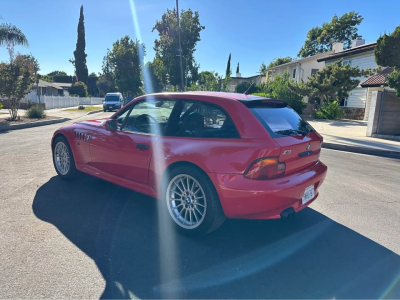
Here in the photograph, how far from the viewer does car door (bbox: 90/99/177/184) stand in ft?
11.9

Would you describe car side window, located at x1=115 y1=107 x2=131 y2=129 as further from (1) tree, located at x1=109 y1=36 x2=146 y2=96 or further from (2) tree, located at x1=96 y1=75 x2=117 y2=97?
(2) tree, located at x1=96 y1=75 x2=117 y2=97

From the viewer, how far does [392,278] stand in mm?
2561

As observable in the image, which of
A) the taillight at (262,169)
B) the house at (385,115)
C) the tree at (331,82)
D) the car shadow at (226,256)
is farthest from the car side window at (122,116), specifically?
the tree at (331,82)

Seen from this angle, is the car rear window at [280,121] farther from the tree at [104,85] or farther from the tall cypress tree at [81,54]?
the tree at [104,85]

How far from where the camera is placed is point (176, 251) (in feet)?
9.50

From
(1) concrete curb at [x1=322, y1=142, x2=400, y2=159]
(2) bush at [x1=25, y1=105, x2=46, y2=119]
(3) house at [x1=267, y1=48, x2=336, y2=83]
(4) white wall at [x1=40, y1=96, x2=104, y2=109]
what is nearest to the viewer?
(1) concrete curb at [x1=322, y1=142, x2=400, y2=159]

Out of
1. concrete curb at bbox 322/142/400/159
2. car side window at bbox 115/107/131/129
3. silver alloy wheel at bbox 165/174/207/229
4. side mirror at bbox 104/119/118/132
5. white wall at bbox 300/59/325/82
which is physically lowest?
concrete curb at bbox 322/142/400/159

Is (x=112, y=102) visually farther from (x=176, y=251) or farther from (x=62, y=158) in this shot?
(x=176, y=251)

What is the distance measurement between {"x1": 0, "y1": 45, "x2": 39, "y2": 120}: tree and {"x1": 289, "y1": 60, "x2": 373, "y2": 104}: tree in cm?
1741

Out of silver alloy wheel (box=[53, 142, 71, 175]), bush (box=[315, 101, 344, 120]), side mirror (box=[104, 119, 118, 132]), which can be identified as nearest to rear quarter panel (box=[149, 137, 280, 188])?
side mirror (box=[104, 119, 118, 132])

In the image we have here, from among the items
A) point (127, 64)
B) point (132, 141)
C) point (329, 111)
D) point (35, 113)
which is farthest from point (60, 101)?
point (132, 141)

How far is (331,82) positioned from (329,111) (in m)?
2.04

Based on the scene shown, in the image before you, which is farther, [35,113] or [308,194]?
[35,113]

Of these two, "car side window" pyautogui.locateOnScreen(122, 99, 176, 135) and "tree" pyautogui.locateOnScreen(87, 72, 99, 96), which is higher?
"tree" pyautogui.locateOnScreen(87, 72, 99, 96)
